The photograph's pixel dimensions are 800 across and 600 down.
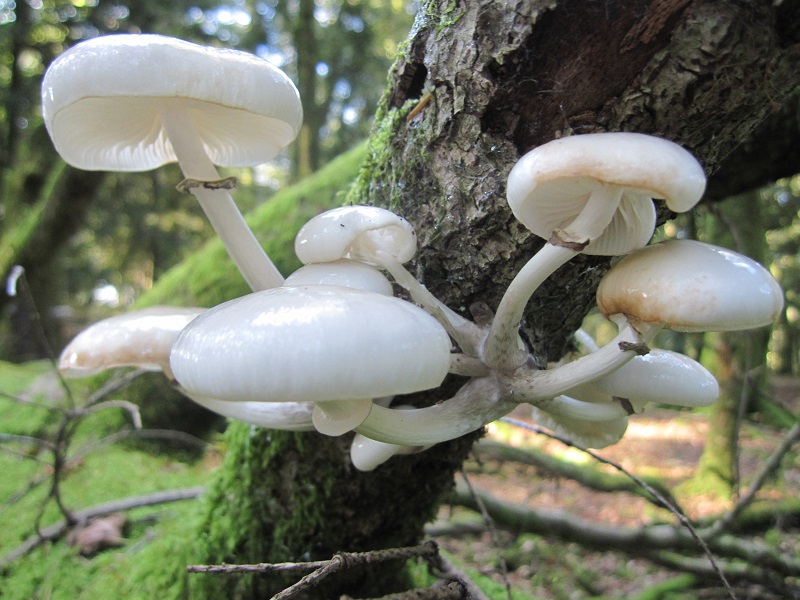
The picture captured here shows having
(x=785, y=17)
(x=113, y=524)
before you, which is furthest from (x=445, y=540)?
(x=785, y=17)

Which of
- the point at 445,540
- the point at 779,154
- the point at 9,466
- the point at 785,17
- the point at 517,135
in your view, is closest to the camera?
the point at 785,17

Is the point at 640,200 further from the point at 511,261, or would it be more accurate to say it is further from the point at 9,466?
the point at 9,466

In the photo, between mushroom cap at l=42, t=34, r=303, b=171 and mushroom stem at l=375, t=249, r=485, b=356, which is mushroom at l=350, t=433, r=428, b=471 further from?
mushroom cap at l=42, t=34, r=303, b=171

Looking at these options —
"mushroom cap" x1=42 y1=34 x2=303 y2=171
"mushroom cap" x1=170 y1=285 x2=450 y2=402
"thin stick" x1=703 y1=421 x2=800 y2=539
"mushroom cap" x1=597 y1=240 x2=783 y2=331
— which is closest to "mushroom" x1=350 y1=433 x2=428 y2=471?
"mushroom cap" x1=170 y1=285 x2=450 y2=402

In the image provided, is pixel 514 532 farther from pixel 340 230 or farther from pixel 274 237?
pixel 340 230

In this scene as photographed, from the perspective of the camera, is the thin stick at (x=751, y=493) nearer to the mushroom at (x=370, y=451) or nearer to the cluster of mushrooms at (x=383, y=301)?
the cluster of mushrooms at (x=383, y=301)

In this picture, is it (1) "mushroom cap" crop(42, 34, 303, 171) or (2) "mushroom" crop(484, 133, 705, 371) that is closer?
(2) "mushroom" crop(484, 133, 705, 371)
